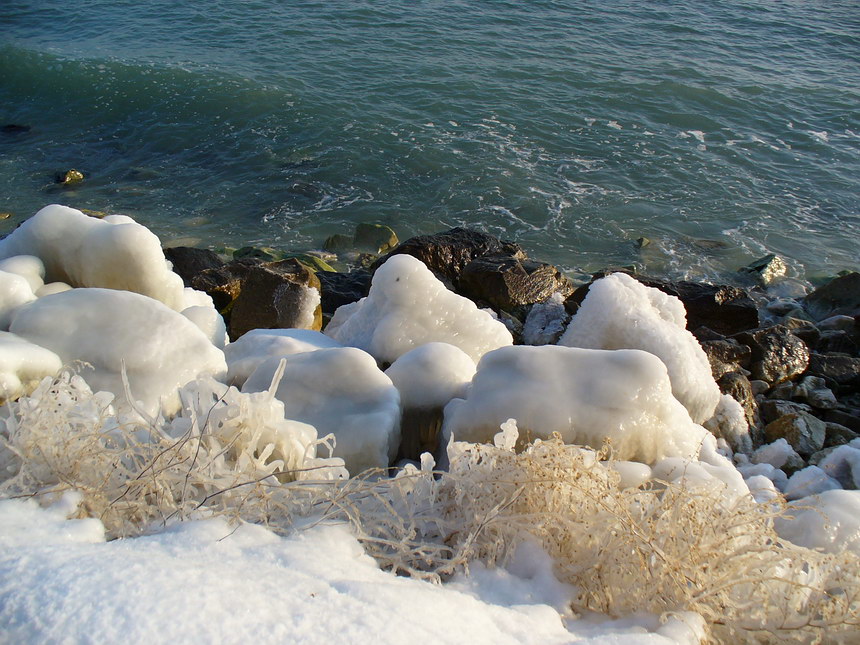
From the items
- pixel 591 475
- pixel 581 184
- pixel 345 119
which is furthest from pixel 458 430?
pixel 345 119

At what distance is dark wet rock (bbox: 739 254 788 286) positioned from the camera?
10.5 m

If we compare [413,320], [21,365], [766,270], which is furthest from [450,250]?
[766,270]

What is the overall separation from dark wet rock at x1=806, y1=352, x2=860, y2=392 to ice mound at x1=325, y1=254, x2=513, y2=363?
3.45 metres

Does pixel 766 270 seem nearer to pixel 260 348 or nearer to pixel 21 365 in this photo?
pixel 260 348

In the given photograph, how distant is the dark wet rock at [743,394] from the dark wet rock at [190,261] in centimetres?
483

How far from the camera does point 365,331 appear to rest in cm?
506

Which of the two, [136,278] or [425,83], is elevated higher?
[136,278]

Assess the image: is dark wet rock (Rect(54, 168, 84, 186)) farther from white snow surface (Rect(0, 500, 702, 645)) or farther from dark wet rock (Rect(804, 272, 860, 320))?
white snow surface (Rect(0, 500, 702, 645))

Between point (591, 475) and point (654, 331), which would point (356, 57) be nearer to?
point (654, 331)

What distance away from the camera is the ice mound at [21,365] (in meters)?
3.34

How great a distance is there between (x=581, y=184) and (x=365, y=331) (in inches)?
347

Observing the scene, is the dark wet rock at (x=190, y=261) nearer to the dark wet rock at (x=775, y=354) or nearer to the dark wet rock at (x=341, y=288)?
the dark wet rock at (x=341, y=288)

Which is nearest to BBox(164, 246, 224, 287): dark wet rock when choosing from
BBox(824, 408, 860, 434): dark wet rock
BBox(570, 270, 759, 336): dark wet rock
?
BBox(570, 270, 759, 336): dark wet rock

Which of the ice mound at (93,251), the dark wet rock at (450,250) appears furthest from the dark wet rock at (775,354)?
the ice mound at (93,251)
